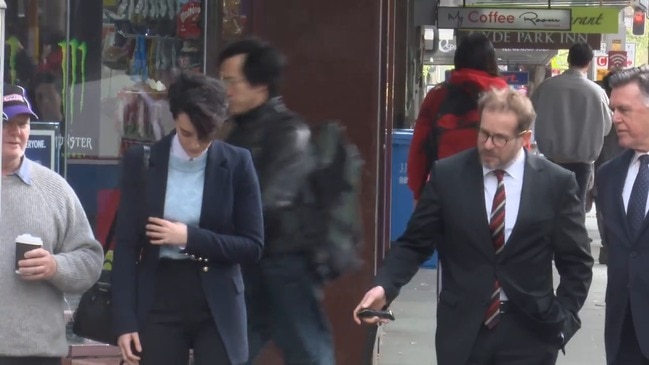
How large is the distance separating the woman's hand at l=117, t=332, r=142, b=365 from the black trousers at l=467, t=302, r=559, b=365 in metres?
1.23

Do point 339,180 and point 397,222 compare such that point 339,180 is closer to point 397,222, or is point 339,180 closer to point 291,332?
point 291,332

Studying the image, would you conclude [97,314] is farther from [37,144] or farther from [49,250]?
[37,144]

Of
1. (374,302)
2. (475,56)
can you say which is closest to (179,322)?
(374,302)

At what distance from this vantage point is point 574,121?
11.8m

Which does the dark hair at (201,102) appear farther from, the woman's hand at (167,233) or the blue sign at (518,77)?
the blue sign at (518,77)

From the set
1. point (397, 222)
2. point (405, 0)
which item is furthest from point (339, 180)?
point (405, 0)

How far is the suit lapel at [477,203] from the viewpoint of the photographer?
5.04m

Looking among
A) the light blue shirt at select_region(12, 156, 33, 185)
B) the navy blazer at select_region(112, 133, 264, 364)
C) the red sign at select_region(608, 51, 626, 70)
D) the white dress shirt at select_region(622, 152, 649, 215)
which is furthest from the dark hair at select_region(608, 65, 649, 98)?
the red sign at select_region(608, 51, 626, 70)

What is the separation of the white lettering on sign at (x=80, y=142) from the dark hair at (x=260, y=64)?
97.6 inches

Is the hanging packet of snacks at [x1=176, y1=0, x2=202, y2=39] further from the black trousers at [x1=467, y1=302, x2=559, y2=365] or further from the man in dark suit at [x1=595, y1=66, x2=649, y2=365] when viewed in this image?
the black trousers at [x1=467, y1=302, x2=559, y2=365]

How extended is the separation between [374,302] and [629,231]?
1.07 metres

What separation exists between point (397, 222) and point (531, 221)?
7.69 metres

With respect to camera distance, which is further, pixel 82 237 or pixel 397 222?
pixel 397 222

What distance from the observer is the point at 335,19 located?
7.66 metres
